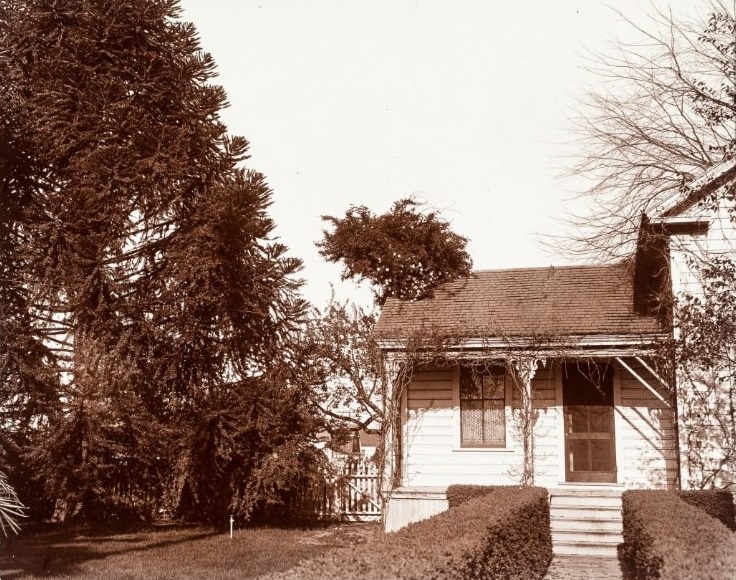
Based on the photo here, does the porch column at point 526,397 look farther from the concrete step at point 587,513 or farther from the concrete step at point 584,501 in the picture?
the concrete step at point 587,513

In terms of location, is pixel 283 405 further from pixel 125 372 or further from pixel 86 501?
pixel 86 501

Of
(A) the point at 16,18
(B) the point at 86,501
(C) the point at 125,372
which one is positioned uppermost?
(A) the point at 16,18

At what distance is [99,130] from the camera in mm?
15812

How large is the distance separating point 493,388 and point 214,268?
6.49 meters

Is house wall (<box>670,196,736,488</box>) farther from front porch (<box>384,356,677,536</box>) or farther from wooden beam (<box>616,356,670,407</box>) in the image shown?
front porch (<box>384,356,677,536</box>)

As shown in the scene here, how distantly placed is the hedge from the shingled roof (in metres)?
5.05

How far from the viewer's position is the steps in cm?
1303

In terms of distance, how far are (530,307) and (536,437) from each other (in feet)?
9.30

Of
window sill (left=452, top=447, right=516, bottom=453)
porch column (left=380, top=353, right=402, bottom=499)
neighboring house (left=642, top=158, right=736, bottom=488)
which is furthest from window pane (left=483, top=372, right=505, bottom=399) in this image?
neighboring house (left=642, top=158, right=736, bottom=488)

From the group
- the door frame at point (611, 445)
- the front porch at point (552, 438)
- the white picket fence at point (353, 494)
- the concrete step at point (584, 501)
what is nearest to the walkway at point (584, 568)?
the concrete step at point (584, 501)

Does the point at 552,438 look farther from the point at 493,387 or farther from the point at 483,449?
the point at 493,387

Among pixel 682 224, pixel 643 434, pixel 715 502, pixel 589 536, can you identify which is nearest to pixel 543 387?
pixel 643 434

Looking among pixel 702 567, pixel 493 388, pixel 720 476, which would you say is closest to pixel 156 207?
pixel 493 388

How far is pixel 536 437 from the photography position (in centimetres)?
1608
